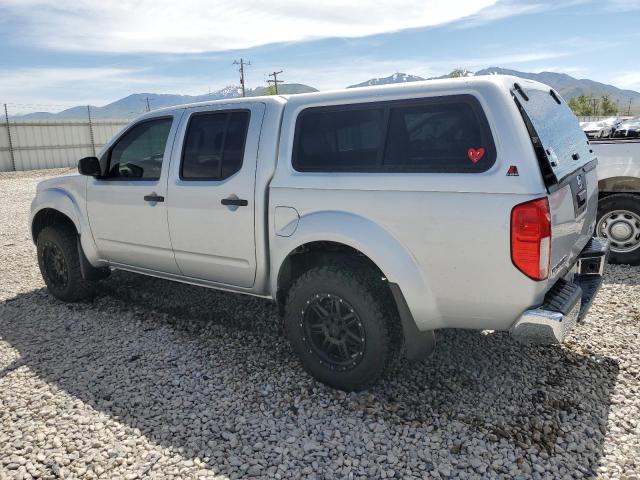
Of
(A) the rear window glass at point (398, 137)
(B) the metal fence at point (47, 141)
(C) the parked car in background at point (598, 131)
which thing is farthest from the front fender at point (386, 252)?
(B) the metal fence at point (47, 141)

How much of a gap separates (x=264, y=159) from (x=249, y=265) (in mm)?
758

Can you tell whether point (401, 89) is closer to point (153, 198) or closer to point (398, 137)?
point (398, 137)

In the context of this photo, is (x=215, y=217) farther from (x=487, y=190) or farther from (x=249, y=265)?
(x=487, y=190)

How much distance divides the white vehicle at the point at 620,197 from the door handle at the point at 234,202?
13.7 ft

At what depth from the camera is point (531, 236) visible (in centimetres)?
254

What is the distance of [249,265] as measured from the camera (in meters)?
3.62

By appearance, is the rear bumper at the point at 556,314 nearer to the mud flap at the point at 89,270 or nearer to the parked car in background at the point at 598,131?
the mud flap at the point at 89,270

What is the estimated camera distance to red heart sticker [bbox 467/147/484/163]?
2.69 m

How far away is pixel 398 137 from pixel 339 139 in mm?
427

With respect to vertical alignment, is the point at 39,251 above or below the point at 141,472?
above

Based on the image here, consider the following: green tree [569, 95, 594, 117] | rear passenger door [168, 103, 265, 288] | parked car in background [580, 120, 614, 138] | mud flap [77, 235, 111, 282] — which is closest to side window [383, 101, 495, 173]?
rear passenger door [168, 103, 265, 288]

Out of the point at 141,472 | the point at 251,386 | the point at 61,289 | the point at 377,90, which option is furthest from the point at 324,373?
the point at 61,289

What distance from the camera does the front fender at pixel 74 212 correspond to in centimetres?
471

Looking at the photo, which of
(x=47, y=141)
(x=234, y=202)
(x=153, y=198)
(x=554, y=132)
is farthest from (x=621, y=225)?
(x=47, y=141)
